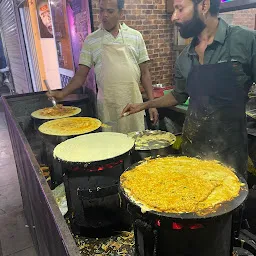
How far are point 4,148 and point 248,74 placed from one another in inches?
250

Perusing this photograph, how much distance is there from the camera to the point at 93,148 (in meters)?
2.02

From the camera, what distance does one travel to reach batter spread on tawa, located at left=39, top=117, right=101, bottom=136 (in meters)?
2.62

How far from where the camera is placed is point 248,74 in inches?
81.7

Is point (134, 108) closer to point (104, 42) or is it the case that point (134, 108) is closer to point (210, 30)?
point (210, 30)

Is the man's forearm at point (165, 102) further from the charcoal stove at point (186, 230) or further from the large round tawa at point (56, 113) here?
the charcoal stove at point (186, 230)

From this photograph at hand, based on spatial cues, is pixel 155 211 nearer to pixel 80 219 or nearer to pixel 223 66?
pixel 80 219

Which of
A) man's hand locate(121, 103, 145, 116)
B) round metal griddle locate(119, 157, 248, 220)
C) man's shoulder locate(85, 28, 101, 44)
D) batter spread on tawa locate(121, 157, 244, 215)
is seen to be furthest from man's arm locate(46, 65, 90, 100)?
round metal griddle locate(119, 157, 248, 220)

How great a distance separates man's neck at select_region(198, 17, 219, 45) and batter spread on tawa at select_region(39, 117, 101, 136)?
1361mm

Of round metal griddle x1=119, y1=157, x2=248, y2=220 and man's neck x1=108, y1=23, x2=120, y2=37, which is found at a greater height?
man's neck x1=108, y1=23, x2=120, y2=37

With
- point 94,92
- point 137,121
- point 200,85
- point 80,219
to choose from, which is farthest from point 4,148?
point 200,85

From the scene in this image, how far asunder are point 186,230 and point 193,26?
5.33ft

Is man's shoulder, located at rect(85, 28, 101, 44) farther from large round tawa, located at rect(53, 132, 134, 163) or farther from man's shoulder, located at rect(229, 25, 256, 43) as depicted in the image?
man's shoulder, located at rect(229, 25, 256, 43)

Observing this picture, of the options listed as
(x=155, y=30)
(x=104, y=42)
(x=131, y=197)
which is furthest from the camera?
(x=155, y=30)

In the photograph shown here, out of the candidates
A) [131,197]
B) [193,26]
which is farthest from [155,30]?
[131,197]
